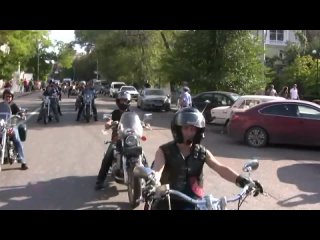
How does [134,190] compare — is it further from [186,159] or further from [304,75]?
[304,75]

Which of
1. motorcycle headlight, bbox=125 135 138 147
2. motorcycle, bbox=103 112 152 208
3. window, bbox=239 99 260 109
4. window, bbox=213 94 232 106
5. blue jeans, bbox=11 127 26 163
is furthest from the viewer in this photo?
window, bbox=213 94 232 106

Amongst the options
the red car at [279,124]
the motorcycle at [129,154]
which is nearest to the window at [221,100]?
the red car at [279,124]

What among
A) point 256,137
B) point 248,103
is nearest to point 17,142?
point 256,137

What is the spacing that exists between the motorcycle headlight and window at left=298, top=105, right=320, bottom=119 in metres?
7.64

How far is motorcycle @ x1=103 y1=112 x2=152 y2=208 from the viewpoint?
7273 mm

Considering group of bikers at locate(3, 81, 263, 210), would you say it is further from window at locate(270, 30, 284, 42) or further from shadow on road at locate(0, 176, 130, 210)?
window at locate(270, 30, 284, 42)

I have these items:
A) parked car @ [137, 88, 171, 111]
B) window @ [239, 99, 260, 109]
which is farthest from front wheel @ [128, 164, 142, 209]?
parked car @ [137, 88, 171, 111]

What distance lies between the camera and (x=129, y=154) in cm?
764

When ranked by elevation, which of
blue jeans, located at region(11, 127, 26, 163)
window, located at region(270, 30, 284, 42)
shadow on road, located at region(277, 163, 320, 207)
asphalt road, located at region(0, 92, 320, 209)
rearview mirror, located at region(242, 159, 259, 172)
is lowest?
shadow on road, located at region(277, 163, 320, 207)

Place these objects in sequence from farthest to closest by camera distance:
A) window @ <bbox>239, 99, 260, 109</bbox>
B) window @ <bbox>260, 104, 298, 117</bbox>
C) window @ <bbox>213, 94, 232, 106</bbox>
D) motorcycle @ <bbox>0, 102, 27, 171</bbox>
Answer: window @ <bbox>213, 94, 232, 106</bbox>
window @ <bbox>239, 99, 260, 109</bbox>
window @ <bbox>260, 104, 298, 117</bbox>
motorcycle @ <bbox>0, 102, 27, 171</bbox>

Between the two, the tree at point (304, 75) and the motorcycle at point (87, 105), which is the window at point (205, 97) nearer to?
the motorcycle at point (87, 105)

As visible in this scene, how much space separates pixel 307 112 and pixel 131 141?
7.84 metres
